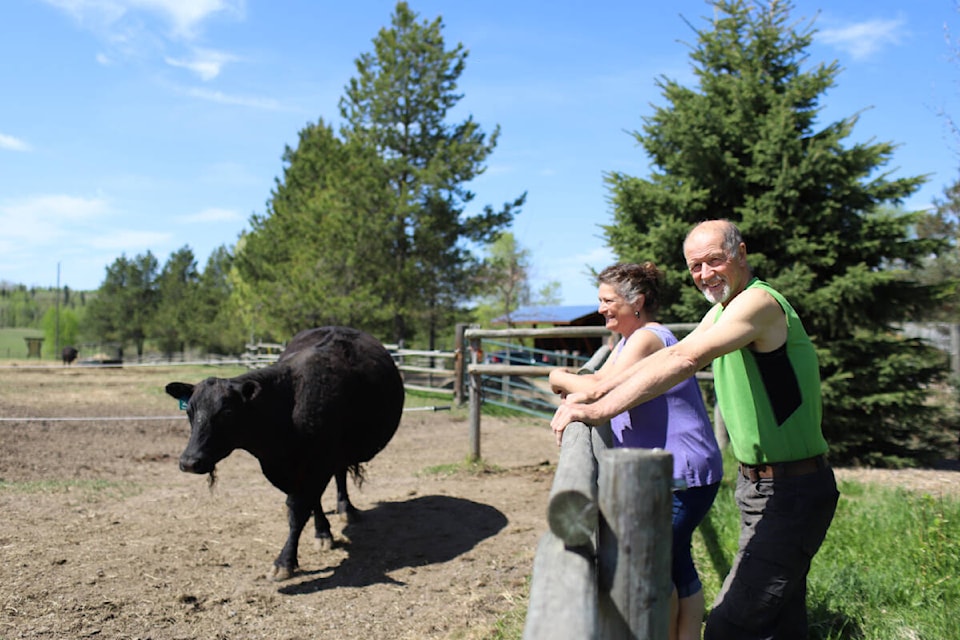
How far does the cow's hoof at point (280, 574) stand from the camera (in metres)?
4.68

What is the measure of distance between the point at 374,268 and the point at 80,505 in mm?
15323

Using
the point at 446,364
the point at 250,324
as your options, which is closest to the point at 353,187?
the point at 446,364

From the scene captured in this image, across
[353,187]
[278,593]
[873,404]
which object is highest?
[353,187]

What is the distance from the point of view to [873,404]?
28.6ft

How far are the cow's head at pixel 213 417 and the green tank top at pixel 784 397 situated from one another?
11.6ft

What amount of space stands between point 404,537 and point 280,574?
1236 mm

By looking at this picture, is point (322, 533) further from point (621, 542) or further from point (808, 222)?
point (808, 222)

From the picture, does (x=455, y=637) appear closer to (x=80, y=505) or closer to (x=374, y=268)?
(x=80, y=505)

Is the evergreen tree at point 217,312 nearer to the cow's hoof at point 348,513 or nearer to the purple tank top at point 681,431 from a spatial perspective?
the cow's hoof at point 348,513

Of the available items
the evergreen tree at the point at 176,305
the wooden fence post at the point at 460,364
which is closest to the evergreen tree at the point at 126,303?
the evergreen tree at the point at 176,305

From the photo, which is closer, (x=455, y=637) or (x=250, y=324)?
(x=455, y=637)

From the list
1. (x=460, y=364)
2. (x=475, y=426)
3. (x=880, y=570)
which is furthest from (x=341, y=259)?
(x=880, y=570)

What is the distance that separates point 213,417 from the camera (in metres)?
4.71

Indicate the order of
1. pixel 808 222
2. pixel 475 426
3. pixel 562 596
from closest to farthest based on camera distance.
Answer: pixel 562 596, pixel 475 426, pixel 808 222
